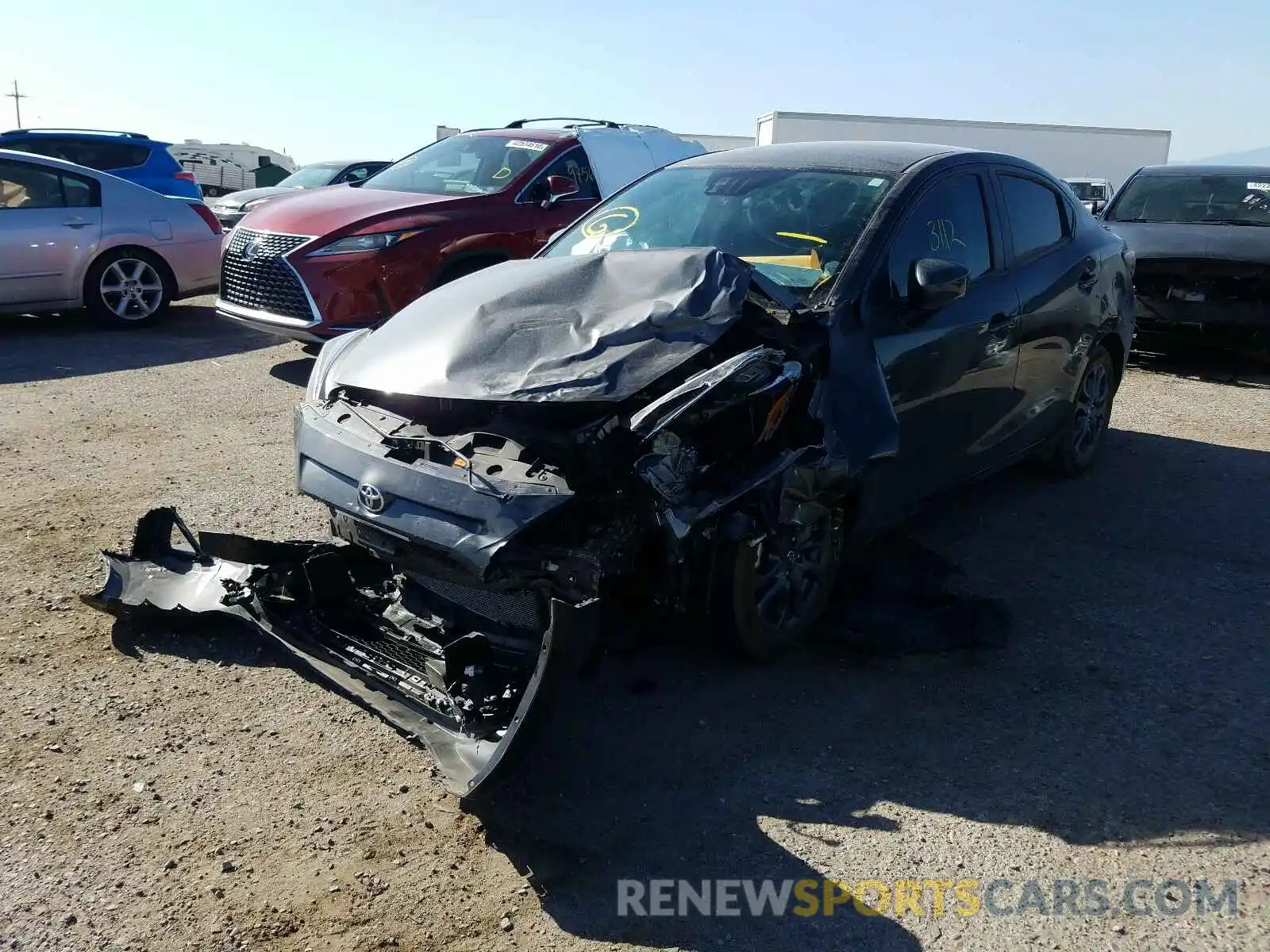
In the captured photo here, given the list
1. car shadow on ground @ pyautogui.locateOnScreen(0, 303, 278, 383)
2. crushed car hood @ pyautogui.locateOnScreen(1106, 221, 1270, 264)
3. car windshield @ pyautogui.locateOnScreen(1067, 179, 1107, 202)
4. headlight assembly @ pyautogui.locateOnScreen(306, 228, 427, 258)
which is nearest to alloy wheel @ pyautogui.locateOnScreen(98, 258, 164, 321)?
car shadow on ground @ pyautogui.locateOnScreen(0, 303, 278, 383)

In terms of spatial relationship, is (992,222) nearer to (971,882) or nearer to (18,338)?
(971,882)

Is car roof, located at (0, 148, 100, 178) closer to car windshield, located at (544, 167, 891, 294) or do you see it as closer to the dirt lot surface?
the dirt lot surface

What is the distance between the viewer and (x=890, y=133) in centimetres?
3222

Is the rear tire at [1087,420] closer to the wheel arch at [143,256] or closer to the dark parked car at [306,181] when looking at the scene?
the wheel arch at [143,256]

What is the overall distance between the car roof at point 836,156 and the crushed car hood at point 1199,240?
4.40m

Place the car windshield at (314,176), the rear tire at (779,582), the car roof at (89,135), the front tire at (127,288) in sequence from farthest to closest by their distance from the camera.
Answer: the car windshield at (314,176) < the car roof at (89,135) < the front tire at (127,288) < the rear tire at (779,582)

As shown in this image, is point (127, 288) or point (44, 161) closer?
point (44, 161)

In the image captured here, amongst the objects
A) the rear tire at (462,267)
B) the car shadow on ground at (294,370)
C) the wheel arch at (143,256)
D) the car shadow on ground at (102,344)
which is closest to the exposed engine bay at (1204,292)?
the rear tire at (462,267)

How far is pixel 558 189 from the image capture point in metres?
8.29

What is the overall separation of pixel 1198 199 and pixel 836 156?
6725 millimetres

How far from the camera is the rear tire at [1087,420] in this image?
→ 5816 mm

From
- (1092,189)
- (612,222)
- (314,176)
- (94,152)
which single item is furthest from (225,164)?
(612,222)

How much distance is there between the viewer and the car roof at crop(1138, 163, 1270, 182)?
9.84 metres

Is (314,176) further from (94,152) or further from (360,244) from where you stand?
(360,244)
